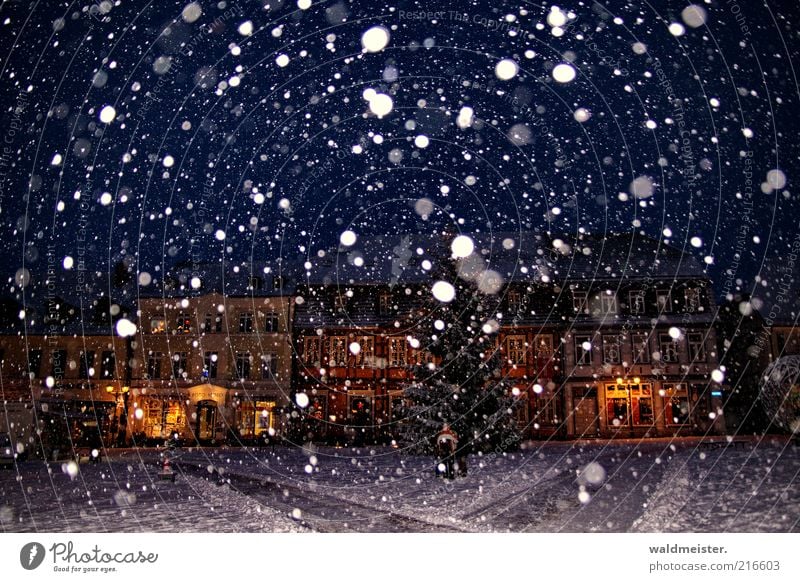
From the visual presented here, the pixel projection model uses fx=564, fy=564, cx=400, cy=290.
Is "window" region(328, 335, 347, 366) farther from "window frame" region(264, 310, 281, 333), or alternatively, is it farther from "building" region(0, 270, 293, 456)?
"window frame" region(264, 310, 281, 333)

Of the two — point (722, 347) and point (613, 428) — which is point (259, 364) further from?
point (722, 347)

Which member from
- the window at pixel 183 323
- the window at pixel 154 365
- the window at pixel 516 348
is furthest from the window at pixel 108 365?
the window at pixel 516 348

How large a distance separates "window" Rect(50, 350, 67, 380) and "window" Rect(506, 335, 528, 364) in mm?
23783

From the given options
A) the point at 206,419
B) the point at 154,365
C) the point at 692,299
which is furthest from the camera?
the point at 154,365

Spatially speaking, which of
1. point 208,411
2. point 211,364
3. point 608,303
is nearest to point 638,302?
point 608,303

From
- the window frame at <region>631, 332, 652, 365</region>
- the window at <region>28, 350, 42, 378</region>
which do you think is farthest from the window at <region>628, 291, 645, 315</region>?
the window at <region>28, 350, 42, 378</region>

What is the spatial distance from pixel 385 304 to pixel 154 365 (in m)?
12.8

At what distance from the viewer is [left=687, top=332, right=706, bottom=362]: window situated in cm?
2834

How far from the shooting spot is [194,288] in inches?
1228

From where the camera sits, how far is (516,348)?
29.9 metres

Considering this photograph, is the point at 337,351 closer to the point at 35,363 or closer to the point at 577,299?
the point at 577,299
